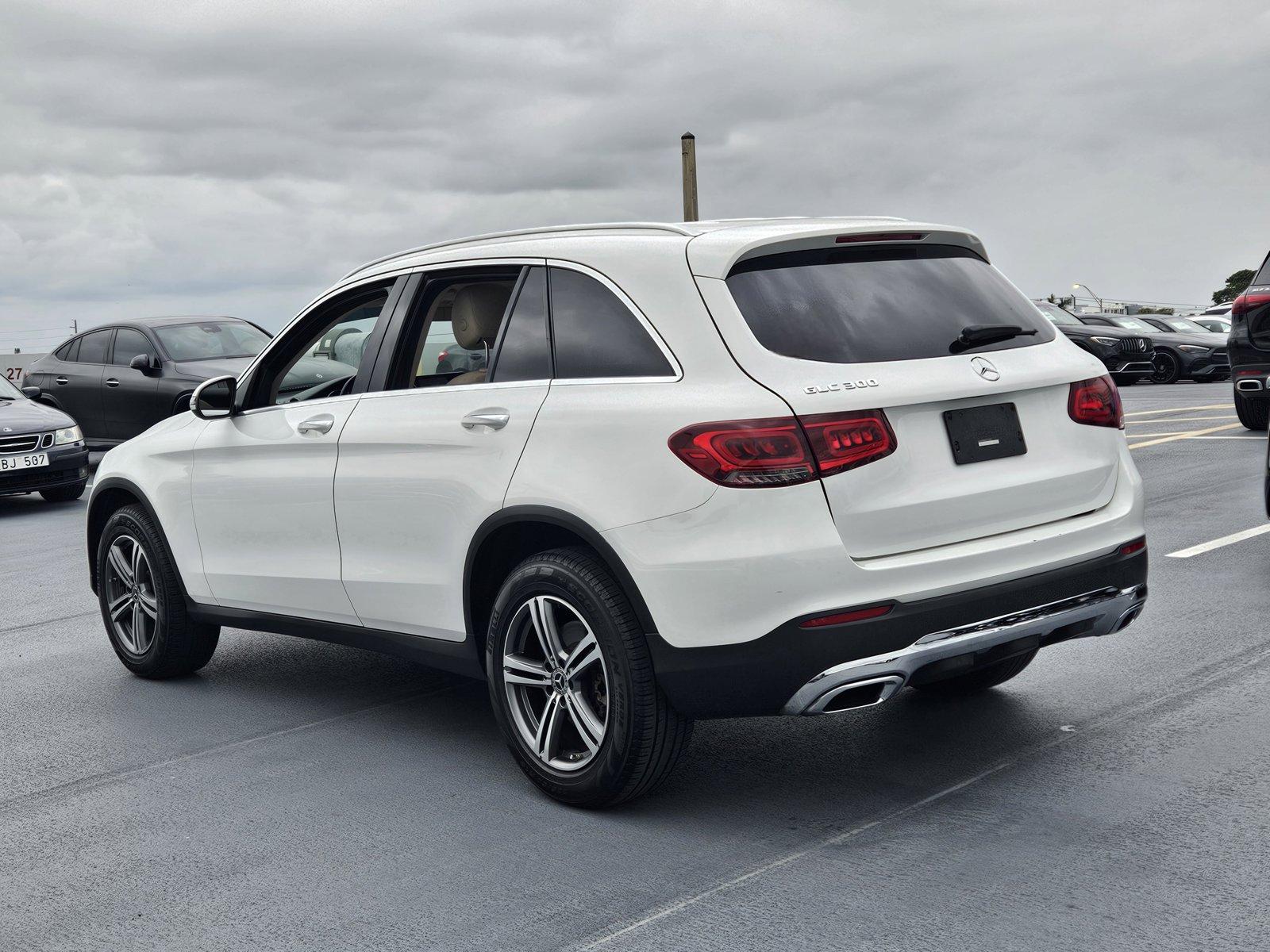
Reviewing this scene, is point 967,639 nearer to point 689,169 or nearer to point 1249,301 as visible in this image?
point 1249,301

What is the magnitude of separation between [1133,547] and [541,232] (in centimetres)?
225

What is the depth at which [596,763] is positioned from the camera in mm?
4363

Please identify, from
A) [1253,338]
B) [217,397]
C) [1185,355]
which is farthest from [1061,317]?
[217,397]

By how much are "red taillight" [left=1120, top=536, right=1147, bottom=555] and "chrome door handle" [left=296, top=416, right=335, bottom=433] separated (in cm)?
281

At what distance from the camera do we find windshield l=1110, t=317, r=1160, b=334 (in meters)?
27.1

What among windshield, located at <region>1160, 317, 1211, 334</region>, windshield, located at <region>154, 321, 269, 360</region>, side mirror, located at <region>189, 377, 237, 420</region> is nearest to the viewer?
side mirror, located at <region>189, 377, 237, 420</region>

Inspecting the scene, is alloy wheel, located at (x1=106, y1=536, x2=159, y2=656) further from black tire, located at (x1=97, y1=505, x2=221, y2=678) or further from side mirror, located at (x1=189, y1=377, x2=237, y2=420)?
side mirror, located at (x1=189, y1=377, x2=237, y2=420)

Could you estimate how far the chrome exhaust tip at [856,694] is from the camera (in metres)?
4.00

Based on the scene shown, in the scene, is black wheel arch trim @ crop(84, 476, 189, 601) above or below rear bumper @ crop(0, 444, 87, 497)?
above

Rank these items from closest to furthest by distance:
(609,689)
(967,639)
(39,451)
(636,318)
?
1. (967,639)
2. (609,689)
3. (636,318)
4. (39,451)

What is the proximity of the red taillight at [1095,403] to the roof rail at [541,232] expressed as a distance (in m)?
1.34

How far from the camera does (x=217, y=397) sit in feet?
19.4

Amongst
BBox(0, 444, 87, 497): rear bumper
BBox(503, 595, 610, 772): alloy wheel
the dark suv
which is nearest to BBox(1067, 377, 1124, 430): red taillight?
BBox(503, 595, 610, 772): alloy wheel

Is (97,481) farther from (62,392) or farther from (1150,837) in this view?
(62,392)
